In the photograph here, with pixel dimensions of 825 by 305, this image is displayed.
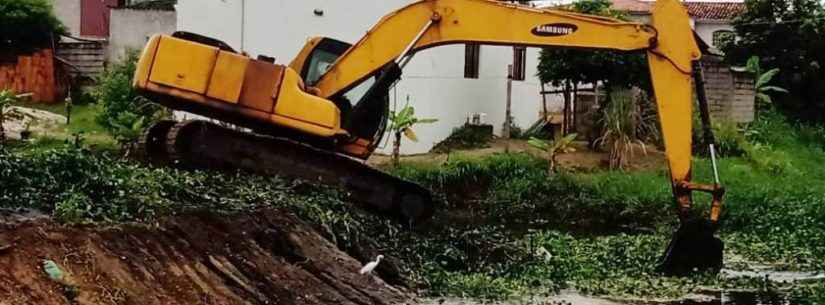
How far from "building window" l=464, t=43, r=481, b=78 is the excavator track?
1133 cm

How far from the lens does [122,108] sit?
24.7 m

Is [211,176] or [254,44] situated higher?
[254,44]

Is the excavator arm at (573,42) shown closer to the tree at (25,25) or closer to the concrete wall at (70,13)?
the tree at (25,25)

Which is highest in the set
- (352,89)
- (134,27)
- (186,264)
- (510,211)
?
→ (134,27)

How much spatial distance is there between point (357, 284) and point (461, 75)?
50.0 ft

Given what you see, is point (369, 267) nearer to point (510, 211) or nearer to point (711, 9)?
point (510, 211)

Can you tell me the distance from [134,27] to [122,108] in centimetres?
682

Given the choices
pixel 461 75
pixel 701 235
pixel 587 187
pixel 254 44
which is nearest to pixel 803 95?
pixel 461 75

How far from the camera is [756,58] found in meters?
29.9

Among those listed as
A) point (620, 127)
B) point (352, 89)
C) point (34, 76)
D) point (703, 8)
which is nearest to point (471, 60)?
point (620, 127)

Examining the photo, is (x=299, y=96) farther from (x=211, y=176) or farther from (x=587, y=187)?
(x=587, y=187)

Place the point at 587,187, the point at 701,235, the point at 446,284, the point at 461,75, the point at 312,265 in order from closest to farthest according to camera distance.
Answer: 1. the point at 312,265
2. the point at 446,284
3. the point at 701,235
4. the point at 587,187
5. the point at 461,75

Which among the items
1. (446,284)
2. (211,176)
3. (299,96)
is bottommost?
(446,284)

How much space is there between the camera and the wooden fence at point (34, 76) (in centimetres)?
2895
